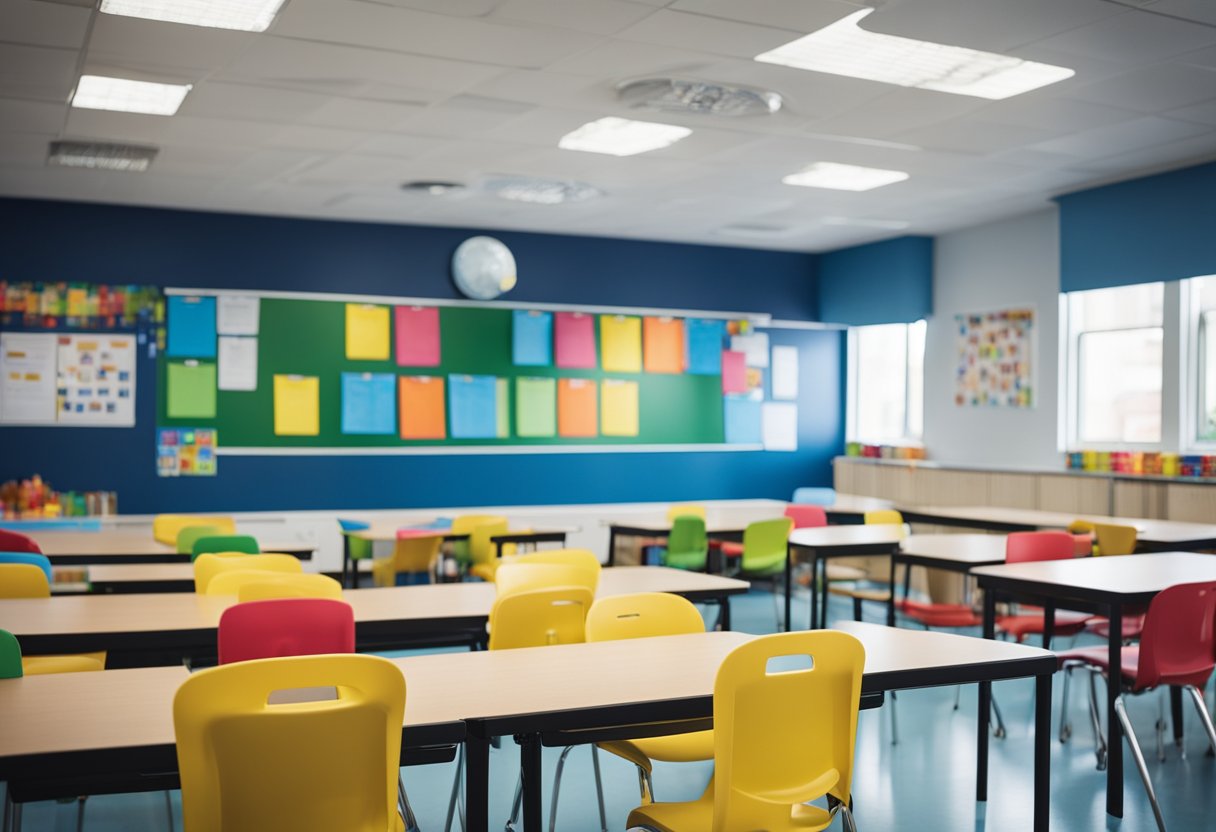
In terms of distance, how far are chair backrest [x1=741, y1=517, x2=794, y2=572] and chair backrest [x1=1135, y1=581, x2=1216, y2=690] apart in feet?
10.3

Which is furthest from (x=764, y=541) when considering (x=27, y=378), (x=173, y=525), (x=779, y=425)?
(x=27, y=378)

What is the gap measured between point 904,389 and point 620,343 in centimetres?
270

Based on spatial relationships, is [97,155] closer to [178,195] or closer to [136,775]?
[178,195]

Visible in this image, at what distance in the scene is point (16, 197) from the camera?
8219 mm

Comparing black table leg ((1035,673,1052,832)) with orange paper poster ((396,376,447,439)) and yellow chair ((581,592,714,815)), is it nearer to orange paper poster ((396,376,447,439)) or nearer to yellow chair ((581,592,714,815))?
yellow chair ((581,592,714,815))

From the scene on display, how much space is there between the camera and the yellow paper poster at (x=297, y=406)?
29.3 ft

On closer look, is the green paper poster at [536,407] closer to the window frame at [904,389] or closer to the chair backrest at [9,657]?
the window frame at [904,389]

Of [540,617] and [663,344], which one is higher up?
[663,344]

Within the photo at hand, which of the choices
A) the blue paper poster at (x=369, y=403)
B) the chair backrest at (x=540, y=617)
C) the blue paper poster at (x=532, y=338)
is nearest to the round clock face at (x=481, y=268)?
the blue paper poster at (x=532, y=338)

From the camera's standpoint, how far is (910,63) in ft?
16.7

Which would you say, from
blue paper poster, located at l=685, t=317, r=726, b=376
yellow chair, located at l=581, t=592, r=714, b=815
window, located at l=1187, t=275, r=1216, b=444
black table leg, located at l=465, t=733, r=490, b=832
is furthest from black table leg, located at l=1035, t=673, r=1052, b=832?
blue paper poster, located at l=685, t=317, r=726, b=376

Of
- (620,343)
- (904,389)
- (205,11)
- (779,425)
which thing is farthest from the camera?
(779,425)

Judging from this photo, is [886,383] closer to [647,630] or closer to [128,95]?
[128,95]

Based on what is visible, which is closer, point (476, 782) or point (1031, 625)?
point (476, 782)
